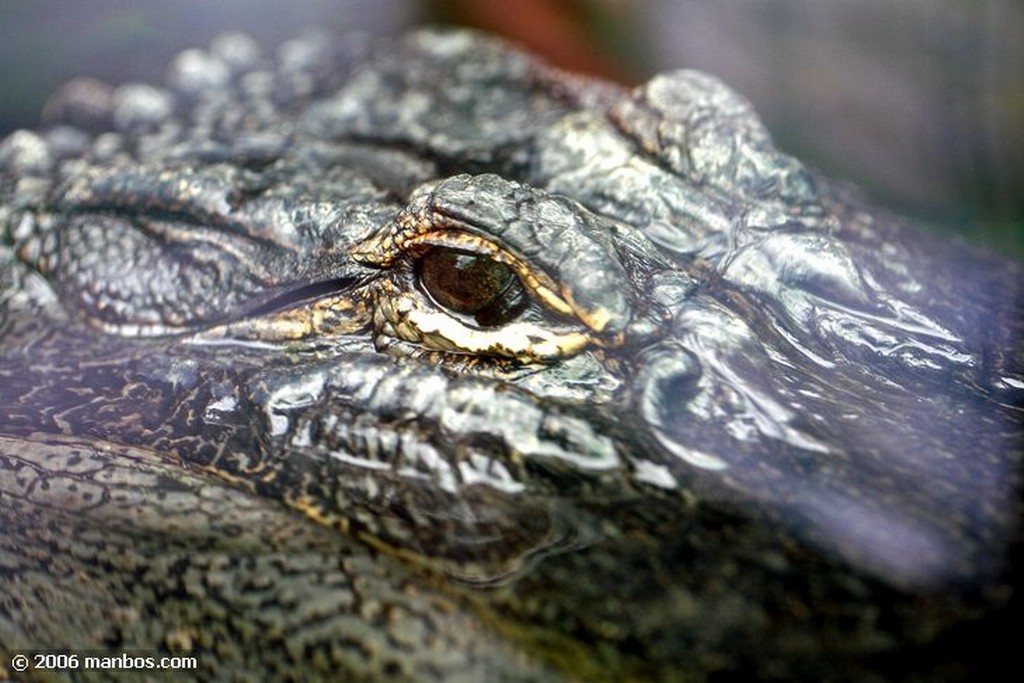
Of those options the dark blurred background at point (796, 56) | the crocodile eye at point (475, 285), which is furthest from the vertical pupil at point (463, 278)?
the dark blurred background at point (796, 56)

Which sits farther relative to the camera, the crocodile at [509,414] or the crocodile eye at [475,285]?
the crocodile eye at [475,285]

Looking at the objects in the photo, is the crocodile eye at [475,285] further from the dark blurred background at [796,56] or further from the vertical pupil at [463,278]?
the dark blurred background at [796,56]

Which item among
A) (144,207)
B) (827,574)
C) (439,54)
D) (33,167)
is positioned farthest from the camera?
(439,54)

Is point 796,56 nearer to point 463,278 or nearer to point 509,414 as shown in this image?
point 463,278

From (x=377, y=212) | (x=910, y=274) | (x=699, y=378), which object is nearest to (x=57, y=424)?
(x=377, y=212)

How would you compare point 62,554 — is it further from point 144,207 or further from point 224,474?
point 144,207

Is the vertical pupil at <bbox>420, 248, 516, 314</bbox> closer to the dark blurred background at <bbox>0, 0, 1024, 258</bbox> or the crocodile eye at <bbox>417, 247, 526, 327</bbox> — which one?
the crocodile eye at <bbox>417, 247, 526, 327</bbox>
